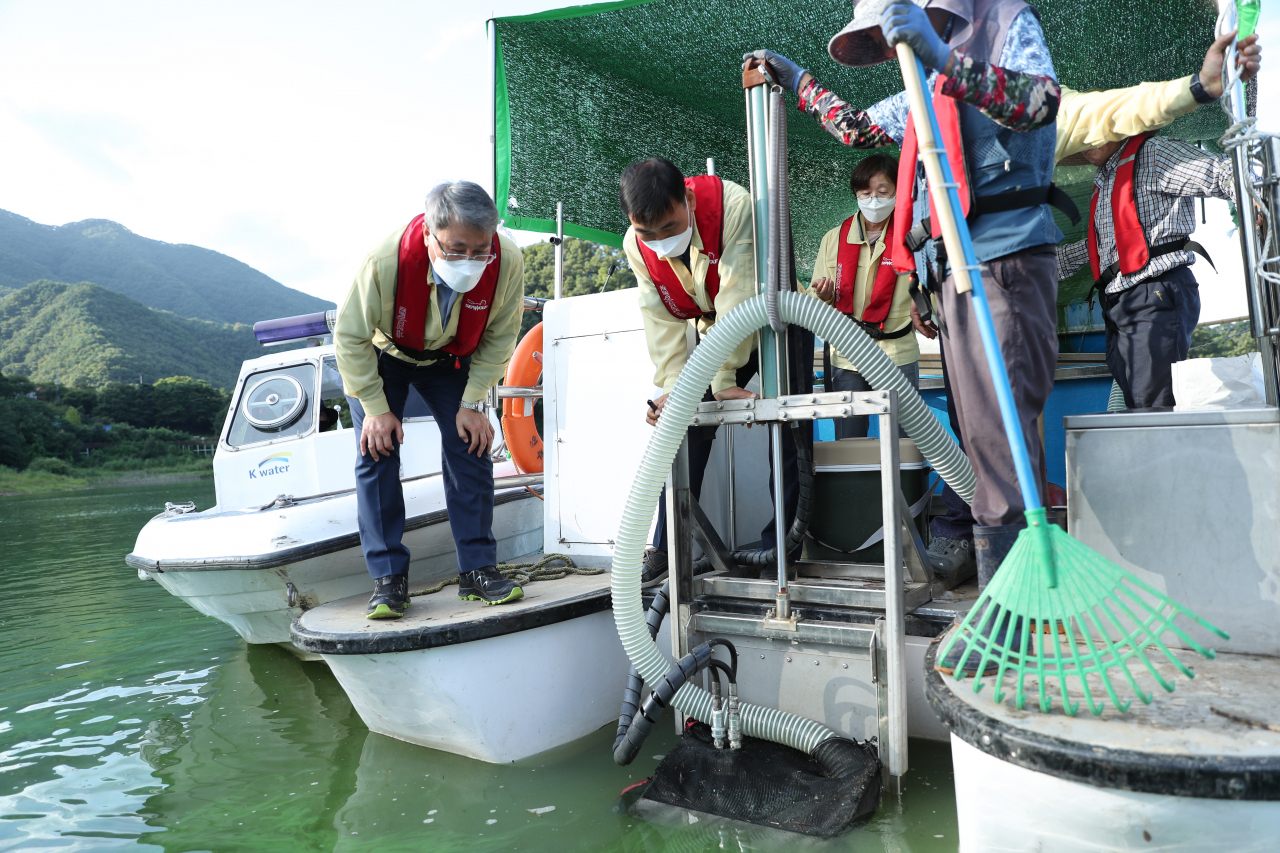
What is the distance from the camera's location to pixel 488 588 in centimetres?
328

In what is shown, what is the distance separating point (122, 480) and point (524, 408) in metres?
44.2

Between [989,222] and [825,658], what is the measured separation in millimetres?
1470

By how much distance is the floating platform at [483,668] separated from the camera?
2.96 meters

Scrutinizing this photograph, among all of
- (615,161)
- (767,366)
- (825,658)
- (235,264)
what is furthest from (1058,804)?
(235,264)

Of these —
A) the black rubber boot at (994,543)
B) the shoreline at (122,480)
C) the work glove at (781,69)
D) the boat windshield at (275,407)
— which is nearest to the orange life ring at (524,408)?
the boat windshield at (275,407)

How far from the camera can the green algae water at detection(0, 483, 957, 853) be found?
8.31 feet

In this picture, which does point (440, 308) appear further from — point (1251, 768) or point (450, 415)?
point (1251, 768)

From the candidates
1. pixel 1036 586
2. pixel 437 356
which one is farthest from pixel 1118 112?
pixel 437 356

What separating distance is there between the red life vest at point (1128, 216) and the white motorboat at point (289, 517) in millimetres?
3505

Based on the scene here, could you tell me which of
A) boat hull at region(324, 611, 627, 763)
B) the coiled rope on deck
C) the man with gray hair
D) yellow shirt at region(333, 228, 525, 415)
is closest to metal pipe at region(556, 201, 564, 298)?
yellow shirt at region(333, 228, 525, 415)

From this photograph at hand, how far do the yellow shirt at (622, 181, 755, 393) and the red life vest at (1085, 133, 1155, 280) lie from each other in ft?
4.58

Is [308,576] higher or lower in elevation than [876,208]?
lower

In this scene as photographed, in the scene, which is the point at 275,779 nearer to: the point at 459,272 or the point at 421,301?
the point at 421,301

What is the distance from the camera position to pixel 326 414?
236 inches
